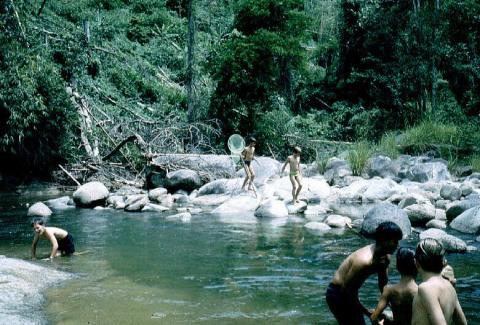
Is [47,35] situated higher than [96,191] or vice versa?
[47,35]

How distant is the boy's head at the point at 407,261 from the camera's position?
3.74 meters

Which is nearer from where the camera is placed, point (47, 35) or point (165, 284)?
point (165, 284)

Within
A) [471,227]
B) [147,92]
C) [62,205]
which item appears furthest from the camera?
[147,92]

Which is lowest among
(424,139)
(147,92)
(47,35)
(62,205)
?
(62,205)

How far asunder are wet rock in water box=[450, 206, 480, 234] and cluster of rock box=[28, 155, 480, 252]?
2 centimetres

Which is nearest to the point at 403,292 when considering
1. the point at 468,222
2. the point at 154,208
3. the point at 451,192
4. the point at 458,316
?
the point at 458,316

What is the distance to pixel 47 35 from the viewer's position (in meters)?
19.2

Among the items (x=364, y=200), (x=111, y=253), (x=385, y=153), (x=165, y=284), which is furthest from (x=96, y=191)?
(x=385, y=153)

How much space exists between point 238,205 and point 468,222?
18.4 ft

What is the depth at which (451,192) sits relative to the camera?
13359 millimetres

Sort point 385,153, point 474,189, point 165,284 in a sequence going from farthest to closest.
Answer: point 385,153
point 474,189
point 165,284

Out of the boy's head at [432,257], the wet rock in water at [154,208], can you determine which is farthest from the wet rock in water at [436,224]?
the boy's head at [432,257]

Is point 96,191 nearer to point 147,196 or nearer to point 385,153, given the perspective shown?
point 147,196

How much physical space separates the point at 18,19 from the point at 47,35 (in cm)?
696
